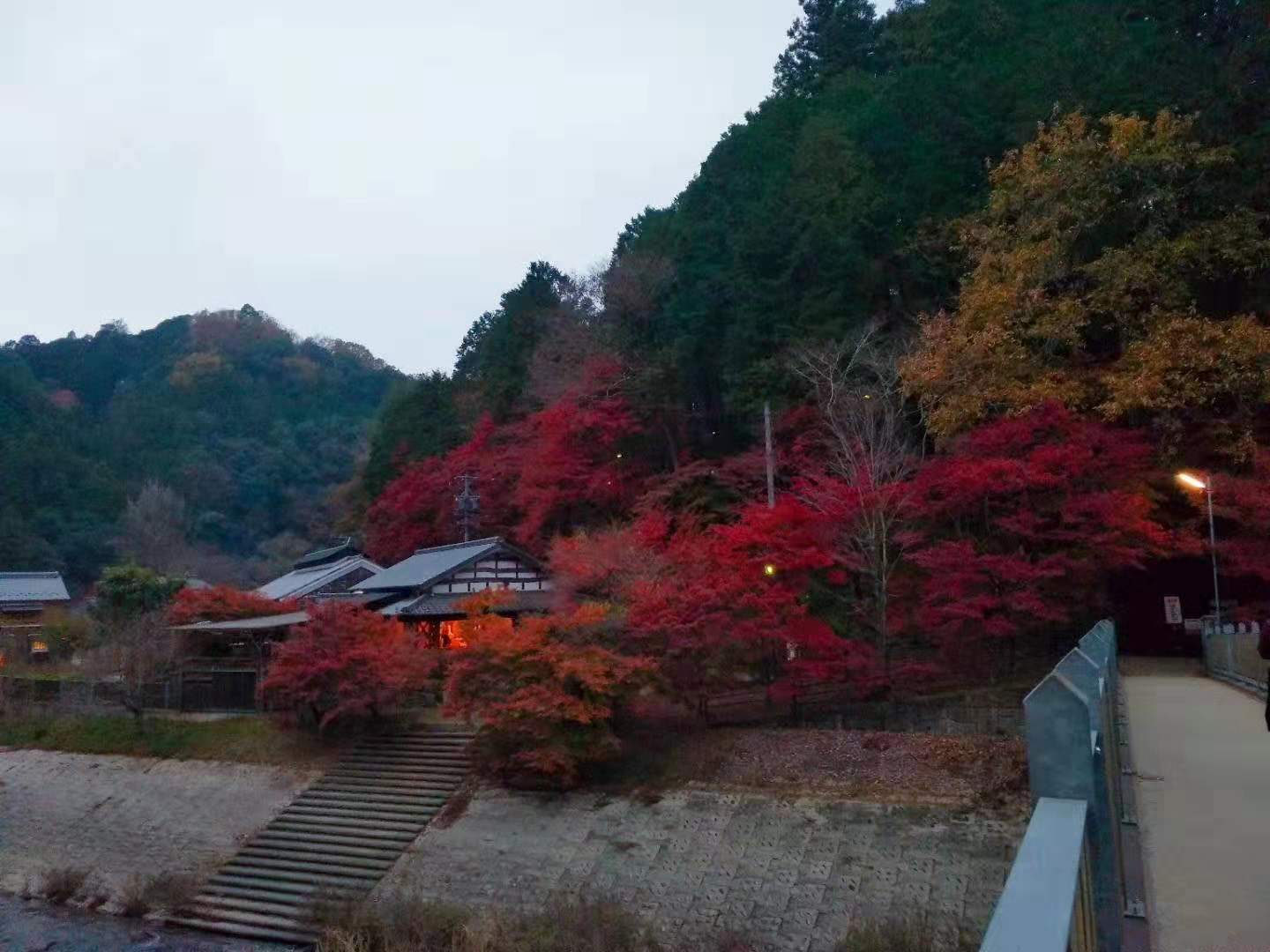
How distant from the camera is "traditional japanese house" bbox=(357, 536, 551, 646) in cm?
2592

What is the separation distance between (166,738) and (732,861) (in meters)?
15.1

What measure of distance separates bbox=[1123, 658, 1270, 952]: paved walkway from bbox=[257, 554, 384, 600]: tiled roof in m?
26.4

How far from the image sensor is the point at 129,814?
67.6 feet

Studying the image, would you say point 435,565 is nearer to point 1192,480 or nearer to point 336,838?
point 336,838

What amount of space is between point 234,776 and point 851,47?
1228 inches

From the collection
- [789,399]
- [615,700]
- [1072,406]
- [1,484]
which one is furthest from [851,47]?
[1,484]

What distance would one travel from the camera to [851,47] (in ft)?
119

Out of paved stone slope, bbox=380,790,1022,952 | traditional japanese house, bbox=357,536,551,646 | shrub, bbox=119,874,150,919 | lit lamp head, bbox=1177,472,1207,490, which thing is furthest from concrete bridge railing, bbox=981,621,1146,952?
traditional japanese house, bbox=357,536,551,646

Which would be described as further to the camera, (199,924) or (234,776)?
(234,776)

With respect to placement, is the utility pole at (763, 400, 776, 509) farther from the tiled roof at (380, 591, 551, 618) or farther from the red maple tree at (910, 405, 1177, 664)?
the tiled roof at (380, 591, 551, 618)

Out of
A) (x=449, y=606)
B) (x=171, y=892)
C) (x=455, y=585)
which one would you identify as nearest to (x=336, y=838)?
(x=171, y=892)

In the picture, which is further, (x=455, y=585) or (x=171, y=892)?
(x=455, y=585)

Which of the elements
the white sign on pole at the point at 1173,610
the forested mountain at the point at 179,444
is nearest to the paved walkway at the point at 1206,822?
the white sign on pole at the point at 1173,610

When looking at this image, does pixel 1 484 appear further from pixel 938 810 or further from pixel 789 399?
pixel 938 810
